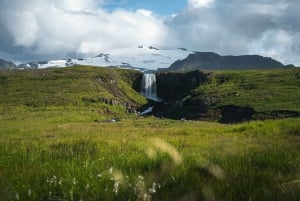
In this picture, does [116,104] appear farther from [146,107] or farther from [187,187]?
[187,187]

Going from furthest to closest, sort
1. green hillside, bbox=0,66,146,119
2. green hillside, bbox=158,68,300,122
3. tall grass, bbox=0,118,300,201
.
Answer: green hillside, bbox=0,66,146,119
green hillside, bbox=158,68,300,122
tall grass, bbox=0,118,300,201

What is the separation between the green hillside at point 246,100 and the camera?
146 m

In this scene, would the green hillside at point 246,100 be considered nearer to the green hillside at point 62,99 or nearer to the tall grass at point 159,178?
the green hillside at point 62,99

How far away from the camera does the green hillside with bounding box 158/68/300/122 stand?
145625 mm

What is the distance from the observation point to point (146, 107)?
19962 centimetres

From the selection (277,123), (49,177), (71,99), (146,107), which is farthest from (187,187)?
(146,107)

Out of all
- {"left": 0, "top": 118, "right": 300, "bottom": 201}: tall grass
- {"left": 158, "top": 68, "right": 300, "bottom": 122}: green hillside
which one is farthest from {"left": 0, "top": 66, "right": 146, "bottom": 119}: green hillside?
{"left": 0, "top": 118, "right": 300, "bottom": 201}: tall grass

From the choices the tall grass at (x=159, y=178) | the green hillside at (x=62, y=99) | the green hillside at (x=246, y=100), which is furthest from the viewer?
the green hillside at (x=62, y=99)

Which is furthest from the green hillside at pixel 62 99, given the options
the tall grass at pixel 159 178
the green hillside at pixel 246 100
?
the tall grass at pixel 159 178

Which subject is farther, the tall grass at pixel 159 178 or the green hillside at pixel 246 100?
the green hillside at pixel 246 100

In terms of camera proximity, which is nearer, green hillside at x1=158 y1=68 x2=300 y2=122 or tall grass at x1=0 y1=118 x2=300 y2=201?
tall grass at x1=0 y1=118 x2=300 y2=201

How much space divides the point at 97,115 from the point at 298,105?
5711 centimetres

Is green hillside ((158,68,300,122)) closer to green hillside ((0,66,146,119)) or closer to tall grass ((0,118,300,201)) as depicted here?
green hillside ((0,66,146,119))

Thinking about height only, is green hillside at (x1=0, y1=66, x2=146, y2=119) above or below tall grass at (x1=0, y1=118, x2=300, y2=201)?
below
